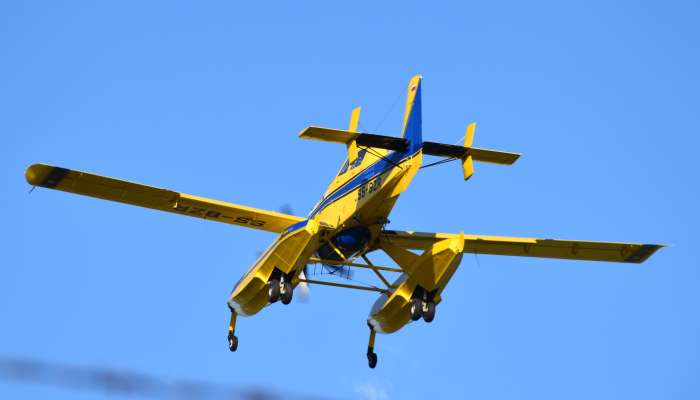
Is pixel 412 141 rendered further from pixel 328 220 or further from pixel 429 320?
pixel 429 320

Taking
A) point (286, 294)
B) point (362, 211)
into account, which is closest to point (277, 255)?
point (286, 294)

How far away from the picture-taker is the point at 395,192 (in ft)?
72.9

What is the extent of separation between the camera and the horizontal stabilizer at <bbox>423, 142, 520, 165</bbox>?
73.7ft

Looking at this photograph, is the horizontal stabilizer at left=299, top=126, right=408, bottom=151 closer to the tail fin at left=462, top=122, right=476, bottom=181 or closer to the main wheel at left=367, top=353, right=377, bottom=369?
the tail fin at left=462, top=122, right=476, bottom=181

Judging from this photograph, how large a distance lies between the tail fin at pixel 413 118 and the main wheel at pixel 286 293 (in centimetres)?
481

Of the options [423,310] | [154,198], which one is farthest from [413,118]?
[154,198]

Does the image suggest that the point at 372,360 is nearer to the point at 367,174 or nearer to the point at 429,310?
the point at 429,310

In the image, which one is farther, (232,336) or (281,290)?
(232,336)

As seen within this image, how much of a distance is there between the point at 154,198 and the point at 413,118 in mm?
7187

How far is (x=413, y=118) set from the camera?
22.5 metres

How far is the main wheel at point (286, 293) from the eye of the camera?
23375 mm

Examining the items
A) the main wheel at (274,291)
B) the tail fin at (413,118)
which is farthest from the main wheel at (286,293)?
the tail fin at (413,118)

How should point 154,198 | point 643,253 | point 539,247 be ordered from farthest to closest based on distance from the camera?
point 643,253, point 539,247, point 154,198

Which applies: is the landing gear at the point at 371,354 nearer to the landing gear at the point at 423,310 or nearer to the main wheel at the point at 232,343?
the landing gear at the point at 423,310
